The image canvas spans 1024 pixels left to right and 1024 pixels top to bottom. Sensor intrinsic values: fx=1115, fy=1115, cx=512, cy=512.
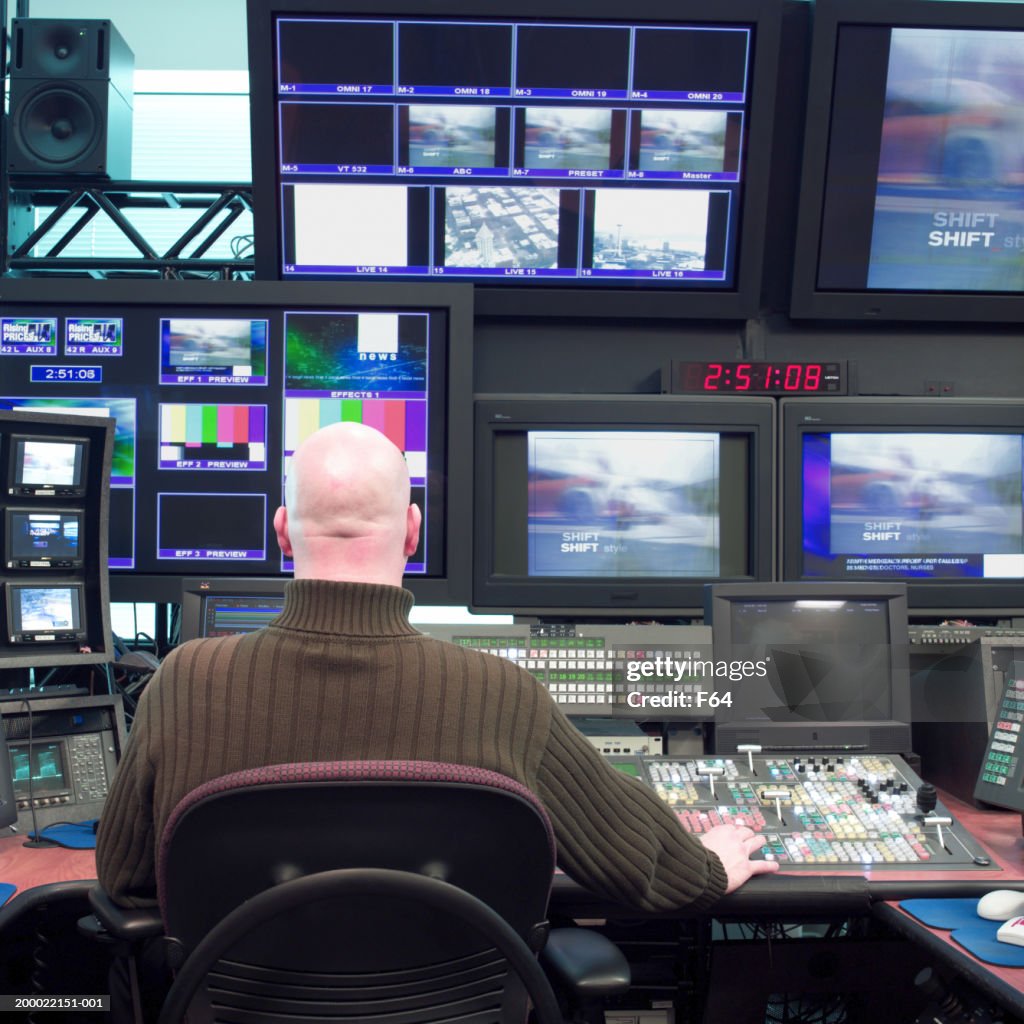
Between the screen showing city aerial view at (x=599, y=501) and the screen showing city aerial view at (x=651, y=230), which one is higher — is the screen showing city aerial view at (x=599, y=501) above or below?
below

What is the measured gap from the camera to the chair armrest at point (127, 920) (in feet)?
4.55

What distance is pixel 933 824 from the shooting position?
6.07ft

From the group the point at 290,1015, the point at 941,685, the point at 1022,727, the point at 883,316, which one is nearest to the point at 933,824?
the point at 1022,727

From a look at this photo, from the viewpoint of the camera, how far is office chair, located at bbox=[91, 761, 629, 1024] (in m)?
1.02

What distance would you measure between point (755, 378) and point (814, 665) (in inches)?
29.4

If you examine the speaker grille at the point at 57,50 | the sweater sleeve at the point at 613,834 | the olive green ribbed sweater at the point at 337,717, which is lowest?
the sweater sleeve at the point at 613,834

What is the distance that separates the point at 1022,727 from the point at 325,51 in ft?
6.96

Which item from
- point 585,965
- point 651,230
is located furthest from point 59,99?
point 585,965

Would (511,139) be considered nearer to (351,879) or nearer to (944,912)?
(944,912)

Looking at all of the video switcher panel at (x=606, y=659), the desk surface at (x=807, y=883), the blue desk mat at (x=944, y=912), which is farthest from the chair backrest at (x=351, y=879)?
the video switcher panel at (x=606, y=659)

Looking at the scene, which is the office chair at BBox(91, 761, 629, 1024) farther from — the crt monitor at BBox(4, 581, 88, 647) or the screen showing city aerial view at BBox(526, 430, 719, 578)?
the screen showing city aerial view at BBox(526, 430, 719, 578)

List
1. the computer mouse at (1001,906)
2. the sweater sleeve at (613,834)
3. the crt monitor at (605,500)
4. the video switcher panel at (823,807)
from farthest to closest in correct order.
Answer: the crt monitor at (605,500)
the video switcher panel at (823,807)
the computer mouse at (1001,906)
the sweater sleeve at (613,834)

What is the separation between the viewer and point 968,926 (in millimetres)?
1536

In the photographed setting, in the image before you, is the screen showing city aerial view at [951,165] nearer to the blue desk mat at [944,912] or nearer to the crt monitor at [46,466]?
the blue desk mat at [944,912]
